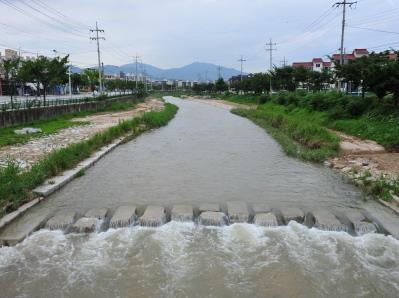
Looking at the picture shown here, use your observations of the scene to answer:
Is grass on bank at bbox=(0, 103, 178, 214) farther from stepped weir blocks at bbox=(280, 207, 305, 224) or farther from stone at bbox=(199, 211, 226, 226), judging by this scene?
stepped weir blocks at bbox=(280, 207, 305, 224)

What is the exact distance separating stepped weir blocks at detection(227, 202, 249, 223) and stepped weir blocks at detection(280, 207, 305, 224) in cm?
87

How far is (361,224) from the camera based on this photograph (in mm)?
8227

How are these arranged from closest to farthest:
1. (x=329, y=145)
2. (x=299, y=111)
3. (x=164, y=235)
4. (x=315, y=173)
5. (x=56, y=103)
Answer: (x=164, y=235) → (x=315, y=173) → (x=329, y=145) → (x=299, y=111) → (x=56, y=103)

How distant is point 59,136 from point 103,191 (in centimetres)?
1106

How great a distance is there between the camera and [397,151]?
1552 cm

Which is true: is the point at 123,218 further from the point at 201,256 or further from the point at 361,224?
the point at 361,224

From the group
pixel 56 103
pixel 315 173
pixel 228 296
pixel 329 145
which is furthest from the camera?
pixel 56 103

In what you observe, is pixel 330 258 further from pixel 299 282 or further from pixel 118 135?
pixel 118 135

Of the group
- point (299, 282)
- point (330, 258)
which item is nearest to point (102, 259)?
point (299, 282)

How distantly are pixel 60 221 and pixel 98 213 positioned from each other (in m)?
0.87

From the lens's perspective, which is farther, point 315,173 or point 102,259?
point 315,173

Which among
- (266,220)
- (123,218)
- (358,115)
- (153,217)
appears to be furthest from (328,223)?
(358,115)

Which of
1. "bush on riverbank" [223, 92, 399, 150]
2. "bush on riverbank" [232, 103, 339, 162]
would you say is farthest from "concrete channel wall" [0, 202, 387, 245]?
"bush on riverbank" [223, 92, 399, 150]

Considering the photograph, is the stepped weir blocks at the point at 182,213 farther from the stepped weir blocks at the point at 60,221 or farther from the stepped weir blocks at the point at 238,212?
the stepped weir blocks at the point at 60,221
